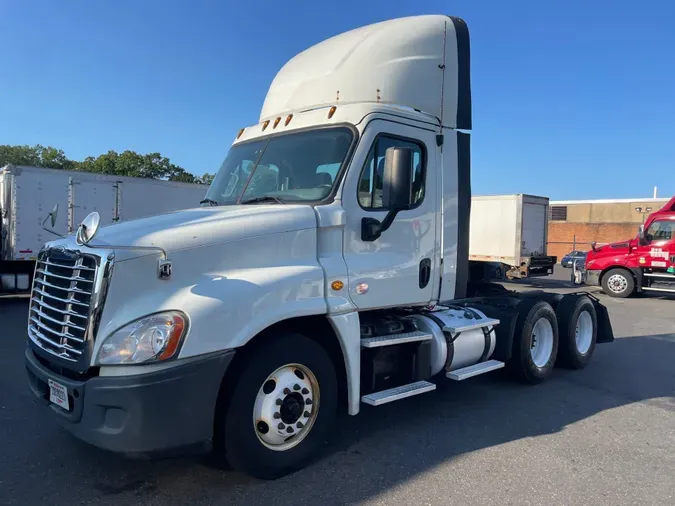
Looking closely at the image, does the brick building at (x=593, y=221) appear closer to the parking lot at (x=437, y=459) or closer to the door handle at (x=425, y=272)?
the parking lot at (x=437, y=459)

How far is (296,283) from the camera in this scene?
387 cm

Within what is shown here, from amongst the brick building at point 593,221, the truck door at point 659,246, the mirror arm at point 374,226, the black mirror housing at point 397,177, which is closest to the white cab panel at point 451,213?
the mirror arm at point 374,226

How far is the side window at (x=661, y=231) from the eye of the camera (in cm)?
1566

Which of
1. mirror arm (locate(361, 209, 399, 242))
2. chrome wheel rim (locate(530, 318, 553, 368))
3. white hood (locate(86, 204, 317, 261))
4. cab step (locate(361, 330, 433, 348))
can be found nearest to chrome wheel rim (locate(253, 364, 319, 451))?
cab step (locate(361, 330, 433, 348))

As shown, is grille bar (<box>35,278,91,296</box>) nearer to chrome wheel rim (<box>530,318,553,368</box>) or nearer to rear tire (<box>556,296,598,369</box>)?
chrome wheel rim (<box>530,318,553,368</box>)

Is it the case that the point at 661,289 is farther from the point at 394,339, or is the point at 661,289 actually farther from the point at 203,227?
the point at 203,227

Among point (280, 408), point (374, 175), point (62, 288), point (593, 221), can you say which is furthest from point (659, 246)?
point (593, 221)

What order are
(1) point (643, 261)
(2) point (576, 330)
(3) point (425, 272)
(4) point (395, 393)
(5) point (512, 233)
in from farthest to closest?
(1) point (643, 261) < (5) point (512, 233) < (2) point (576, 330) < (3) point (425, 272) < (4) point (395, 393)

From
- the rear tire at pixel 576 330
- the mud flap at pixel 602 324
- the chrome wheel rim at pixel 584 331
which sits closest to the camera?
the rear tire at pixel 576 330

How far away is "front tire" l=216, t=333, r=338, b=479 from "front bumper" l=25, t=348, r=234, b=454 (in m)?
0.23

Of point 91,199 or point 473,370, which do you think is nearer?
point 473,370

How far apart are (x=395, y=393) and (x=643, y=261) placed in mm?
14539

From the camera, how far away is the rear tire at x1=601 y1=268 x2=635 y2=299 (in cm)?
1659

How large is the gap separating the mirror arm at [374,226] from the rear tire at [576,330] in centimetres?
379
